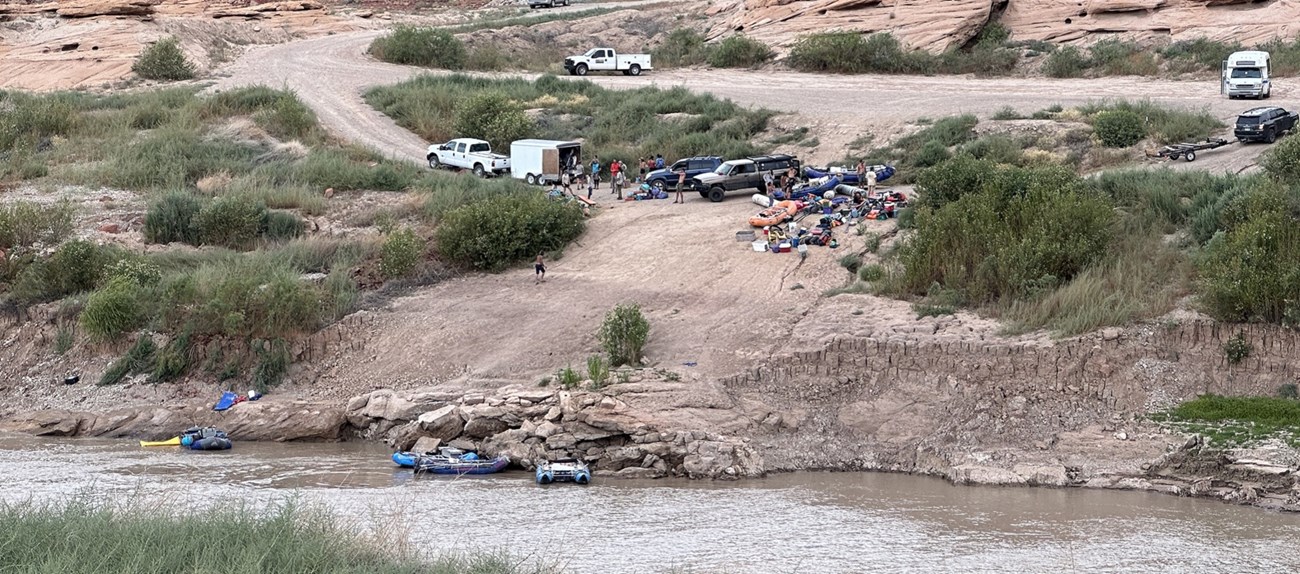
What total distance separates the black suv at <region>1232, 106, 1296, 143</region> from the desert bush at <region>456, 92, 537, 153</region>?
22.1 m

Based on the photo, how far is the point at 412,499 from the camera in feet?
80.5

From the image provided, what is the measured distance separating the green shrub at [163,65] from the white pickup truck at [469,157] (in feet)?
62.9

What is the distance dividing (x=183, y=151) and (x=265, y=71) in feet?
56.2

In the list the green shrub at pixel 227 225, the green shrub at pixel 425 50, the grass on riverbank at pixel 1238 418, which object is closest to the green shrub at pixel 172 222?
the green shrub at pixel 227 225

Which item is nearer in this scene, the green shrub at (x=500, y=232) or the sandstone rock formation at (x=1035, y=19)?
the green shrub at (x=500, y=232)

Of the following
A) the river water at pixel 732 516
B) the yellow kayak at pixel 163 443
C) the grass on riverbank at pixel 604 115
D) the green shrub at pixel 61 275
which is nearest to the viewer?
the river water at pixel 732 516

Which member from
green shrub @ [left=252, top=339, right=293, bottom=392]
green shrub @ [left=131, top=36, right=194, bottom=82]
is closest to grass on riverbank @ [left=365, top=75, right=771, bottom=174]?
green shrub @ [left=131, top=36, right=194, bottom=82]

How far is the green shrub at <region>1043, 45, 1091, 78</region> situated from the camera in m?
58.7

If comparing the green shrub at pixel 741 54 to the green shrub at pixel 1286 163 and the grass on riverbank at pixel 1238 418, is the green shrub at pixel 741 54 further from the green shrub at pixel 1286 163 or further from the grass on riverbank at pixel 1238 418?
the grass on riverbank at pixel 1238 418

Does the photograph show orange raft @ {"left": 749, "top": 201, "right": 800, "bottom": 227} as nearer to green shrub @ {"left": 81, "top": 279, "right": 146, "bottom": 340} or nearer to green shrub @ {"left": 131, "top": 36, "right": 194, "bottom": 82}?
green shrub @ {"left": 81, "top": 279, "right": 146, "bottom": 340}

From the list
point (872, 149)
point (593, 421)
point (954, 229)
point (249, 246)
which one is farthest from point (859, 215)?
point (249, 246)

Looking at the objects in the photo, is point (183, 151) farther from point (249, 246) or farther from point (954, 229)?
point (954, 229)

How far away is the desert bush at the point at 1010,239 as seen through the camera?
104ft

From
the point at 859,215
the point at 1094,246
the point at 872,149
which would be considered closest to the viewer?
the point at 1094,246
